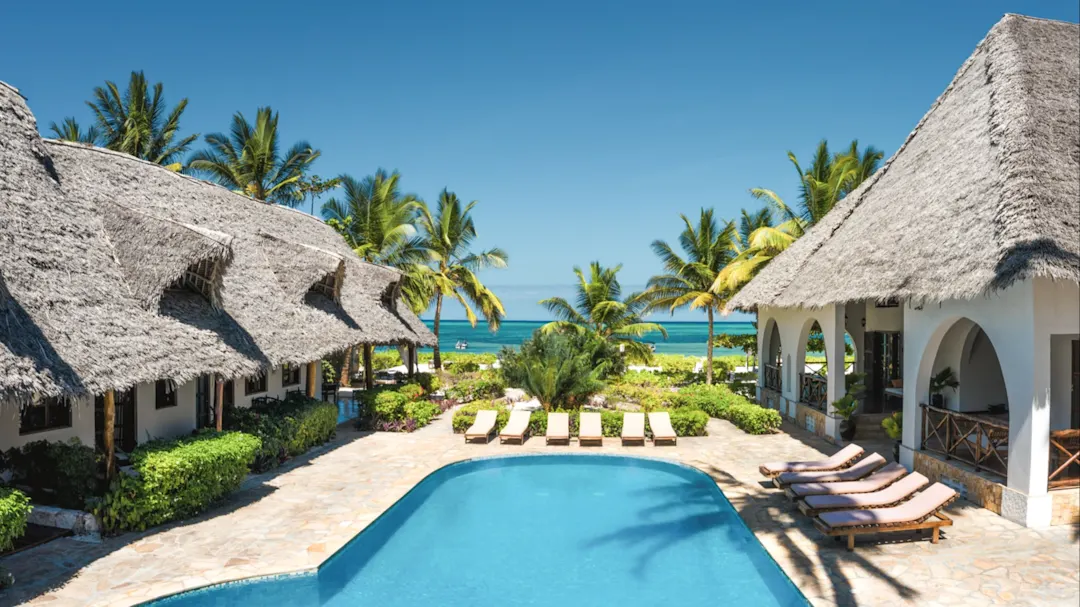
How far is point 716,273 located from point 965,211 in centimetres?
1424

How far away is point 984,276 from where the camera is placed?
7.72m

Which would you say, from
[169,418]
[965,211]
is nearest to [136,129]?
[169,418]

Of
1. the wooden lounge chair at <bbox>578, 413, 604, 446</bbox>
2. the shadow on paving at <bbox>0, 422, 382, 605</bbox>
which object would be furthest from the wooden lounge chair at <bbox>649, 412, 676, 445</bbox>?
the shadow on paving at <bbox>0, 422, 382, 605</bbox>

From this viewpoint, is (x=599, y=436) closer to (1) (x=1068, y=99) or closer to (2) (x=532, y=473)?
(2) (x=532, y=473)

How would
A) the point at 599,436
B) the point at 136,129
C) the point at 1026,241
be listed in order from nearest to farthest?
the point at 1026,241
the point at 599,436
the point at 136,129

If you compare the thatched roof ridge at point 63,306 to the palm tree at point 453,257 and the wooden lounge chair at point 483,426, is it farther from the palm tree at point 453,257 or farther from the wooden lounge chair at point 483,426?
the palm tree at point 453,257

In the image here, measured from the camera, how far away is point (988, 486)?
344 inches

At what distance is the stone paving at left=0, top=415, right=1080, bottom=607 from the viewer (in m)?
6.31

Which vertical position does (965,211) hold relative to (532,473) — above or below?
above

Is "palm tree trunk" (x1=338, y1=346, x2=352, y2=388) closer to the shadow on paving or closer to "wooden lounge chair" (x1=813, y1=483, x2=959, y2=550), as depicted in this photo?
the shadow on paving

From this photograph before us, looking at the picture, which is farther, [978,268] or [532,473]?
[532,473]

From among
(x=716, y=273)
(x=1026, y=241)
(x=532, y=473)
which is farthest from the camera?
(x=716, y=273)

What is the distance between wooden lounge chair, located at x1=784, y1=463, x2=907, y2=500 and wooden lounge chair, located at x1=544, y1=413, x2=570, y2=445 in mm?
5691

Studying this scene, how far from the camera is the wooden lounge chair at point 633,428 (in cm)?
1394
